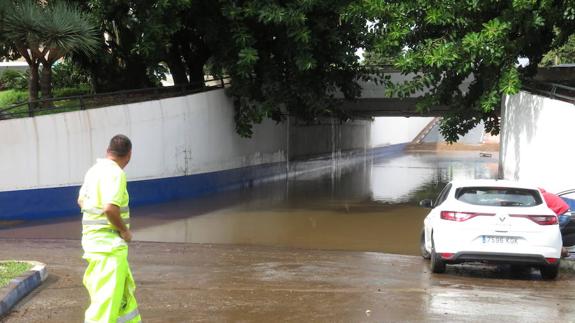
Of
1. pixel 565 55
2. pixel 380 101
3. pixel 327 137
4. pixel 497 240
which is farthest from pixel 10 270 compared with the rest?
pixel 565 55

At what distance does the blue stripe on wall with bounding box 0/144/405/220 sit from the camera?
15.5 meters

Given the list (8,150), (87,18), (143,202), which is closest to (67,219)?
(8,150)

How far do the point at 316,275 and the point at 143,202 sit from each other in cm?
1057

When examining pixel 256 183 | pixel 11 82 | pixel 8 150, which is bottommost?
pixel 256 183

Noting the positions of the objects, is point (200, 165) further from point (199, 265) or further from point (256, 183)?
point (199, 265)

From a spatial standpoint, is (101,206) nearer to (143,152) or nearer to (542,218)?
(542,218)

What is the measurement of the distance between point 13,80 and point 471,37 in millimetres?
15905

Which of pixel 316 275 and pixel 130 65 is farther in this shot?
pixel 130 65

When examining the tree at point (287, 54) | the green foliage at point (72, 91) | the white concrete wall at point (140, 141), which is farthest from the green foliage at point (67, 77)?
the tree at point (287, 54)

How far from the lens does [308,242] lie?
43.6 ft

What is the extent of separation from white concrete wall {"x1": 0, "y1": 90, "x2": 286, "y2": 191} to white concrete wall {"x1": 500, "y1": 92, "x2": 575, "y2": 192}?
9.18 m

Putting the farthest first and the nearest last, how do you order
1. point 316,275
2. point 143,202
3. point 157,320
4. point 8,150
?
point 143,202 → point 8,150 → point 316,275 → point 157,320

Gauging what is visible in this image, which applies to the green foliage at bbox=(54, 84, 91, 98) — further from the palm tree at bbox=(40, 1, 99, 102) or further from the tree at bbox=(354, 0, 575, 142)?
the tree at bbox=(354, 0, 575, 142)

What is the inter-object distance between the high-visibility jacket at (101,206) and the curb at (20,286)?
2.24m
